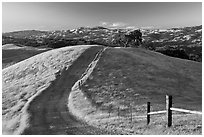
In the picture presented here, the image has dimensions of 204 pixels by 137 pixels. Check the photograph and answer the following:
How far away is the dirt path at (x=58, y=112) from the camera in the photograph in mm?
23062

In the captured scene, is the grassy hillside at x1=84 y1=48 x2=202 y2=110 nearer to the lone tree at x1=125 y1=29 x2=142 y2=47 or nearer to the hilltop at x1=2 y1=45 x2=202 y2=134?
the hilltop at x1=2 y1=45 x2=202 y2=134

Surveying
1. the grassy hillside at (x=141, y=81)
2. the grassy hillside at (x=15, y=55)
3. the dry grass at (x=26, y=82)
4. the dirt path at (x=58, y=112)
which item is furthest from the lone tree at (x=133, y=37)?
the dirt path at (x=58, y=112)

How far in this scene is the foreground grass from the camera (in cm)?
2155

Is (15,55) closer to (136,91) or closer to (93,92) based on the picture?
(93,92)

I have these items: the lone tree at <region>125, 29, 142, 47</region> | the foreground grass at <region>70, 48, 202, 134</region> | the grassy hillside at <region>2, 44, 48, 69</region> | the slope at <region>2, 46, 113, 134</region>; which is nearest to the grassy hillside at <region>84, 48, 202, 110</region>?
the foreground grass at <region>70, 48, 202, 134</region>

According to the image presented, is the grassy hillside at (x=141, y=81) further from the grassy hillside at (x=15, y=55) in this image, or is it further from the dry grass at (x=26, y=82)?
the grassy hillside at (x=15, y=55)

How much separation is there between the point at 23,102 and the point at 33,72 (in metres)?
14.7

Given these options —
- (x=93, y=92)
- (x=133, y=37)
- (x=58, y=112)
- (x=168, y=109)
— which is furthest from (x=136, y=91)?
(x=133, y=37)

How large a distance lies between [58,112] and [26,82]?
15250 millimetres

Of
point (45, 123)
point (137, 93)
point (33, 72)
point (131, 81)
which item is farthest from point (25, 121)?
point (33, 72)

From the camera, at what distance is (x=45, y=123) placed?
25625 millimetres

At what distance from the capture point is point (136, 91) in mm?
35219

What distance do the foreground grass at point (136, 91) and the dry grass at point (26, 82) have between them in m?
6.22

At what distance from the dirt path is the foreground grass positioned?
152 centimetres
